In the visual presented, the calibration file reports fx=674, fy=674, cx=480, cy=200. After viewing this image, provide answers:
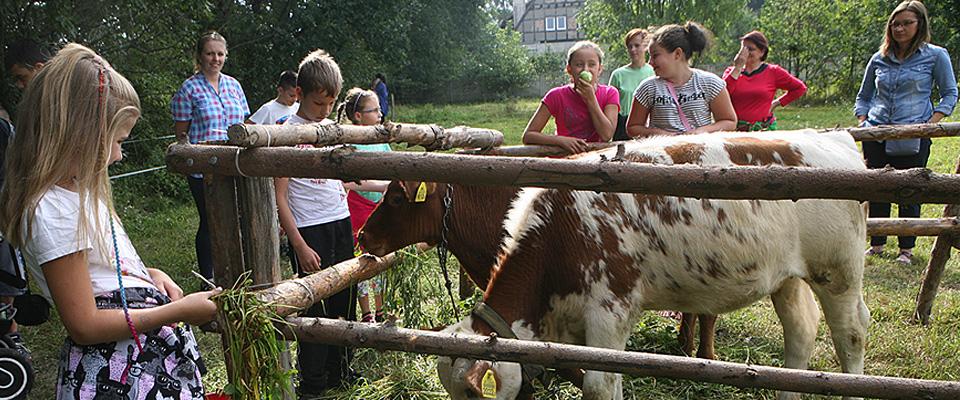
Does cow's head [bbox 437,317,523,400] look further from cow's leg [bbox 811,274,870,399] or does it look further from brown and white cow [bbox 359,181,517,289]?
cow's leg [bbox 811,274,870,399]

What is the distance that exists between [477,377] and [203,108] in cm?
393

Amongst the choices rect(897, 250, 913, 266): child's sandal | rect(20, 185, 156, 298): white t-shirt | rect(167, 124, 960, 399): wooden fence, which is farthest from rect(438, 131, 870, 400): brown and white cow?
rect(897, 250, 913, 266): child's sandal

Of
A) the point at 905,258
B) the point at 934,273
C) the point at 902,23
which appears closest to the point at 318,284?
the point at 934,273

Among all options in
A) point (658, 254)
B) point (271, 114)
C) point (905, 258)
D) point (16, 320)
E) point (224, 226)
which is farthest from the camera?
point (905, 258)

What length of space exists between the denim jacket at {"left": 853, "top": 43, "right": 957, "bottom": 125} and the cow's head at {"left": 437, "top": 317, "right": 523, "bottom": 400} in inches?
187

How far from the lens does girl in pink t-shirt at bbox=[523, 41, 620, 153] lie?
468cm

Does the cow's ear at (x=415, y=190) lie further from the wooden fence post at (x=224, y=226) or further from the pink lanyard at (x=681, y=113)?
the pink lanyard at (x=681, y=113)

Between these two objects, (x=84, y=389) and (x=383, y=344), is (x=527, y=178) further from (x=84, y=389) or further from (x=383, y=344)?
(x=84, y=389)

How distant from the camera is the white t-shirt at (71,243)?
70.7 inches

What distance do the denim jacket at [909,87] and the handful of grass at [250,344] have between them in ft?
18.6

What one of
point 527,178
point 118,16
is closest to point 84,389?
point 527,178

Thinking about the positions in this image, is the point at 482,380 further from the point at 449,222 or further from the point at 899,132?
the point at 899,132

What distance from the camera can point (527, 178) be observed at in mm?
1928

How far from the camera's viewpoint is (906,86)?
5.73m
